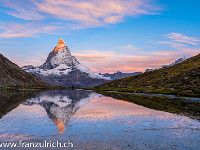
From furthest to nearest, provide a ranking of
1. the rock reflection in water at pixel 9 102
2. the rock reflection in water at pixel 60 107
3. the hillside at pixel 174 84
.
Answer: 1. the hillside at pixel 174 84
2. the rock reflection in water at pixel 9 102
3. the rock reflection in water at pixel 60 107

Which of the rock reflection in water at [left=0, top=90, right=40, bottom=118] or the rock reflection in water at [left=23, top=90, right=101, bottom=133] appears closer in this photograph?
the rock reflection in water at [left=23, top=90, right=101, bottom=133]

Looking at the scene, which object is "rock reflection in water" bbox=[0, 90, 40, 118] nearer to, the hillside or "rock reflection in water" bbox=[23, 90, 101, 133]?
"rock reflection in water" bbox=[23, 90, 101, 133]

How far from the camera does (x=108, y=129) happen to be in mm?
21109

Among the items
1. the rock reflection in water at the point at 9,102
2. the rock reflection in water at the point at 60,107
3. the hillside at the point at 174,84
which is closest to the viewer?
the rock reflection in water at the point at 60,107

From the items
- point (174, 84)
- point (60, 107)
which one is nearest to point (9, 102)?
point (60, 107)

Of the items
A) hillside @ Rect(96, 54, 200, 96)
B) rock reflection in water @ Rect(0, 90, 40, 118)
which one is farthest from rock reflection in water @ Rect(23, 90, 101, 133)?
hillside @ Rect(96, 54, 200, 96)

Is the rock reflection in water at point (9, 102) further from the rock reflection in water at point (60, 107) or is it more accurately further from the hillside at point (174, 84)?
the hillside at point (174, 84)

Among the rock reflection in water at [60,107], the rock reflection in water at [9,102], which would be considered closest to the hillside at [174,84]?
the rock reflection in water at [60,107]

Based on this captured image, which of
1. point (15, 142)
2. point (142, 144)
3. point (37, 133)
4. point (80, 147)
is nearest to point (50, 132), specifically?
point (37, 133)

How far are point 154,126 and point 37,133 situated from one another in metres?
12.8

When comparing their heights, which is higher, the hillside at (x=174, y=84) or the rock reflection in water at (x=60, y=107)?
the hillside at (x=174, y=84)

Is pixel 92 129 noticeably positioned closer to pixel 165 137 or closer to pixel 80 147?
pixel 80 147

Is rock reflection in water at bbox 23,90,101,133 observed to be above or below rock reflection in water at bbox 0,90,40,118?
below

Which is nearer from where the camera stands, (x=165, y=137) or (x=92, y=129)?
(x=165, y=137)
